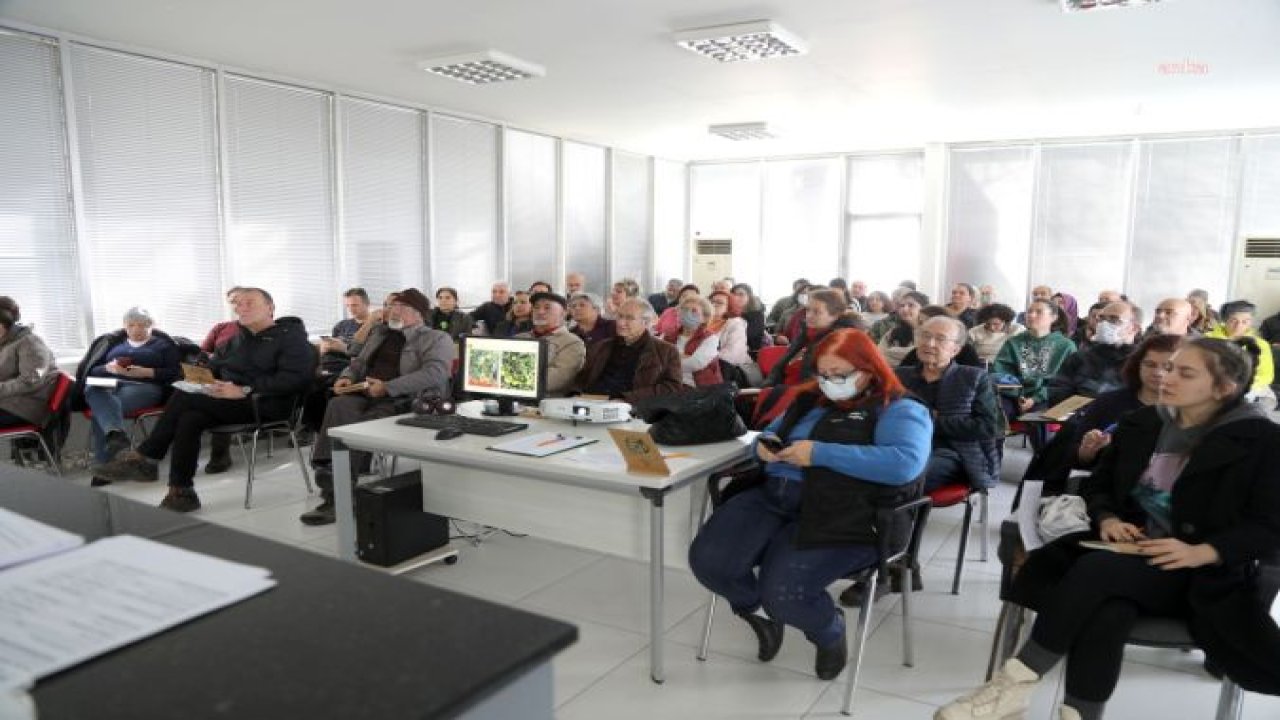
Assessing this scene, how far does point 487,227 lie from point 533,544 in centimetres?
578

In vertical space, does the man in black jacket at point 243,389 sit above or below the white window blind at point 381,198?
below

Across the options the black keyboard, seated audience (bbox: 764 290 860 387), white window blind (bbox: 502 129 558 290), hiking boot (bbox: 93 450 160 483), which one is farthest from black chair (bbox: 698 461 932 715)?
white window blind (bbox: 502 129 558 290)

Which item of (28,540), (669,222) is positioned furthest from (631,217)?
(28,540)

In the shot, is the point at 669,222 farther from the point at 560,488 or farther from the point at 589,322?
the point at 560,488

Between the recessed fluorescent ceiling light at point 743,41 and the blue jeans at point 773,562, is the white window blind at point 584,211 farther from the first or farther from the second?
the blue jeans at point 773,562

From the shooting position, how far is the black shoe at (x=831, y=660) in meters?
2.80

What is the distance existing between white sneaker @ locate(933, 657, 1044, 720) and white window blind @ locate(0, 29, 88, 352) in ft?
20.5

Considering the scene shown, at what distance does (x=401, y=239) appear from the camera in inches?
326

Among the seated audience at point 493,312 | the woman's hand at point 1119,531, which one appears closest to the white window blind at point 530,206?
the seated audience at point 493,312

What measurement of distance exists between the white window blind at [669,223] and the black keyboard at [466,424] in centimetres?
875

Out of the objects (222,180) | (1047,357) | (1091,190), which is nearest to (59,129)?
(222,180)

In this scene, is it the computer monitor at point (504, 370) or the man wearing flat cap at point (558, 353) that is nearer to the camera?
the computer monitor at point (504, 370)

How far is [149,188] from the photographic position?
6211mm

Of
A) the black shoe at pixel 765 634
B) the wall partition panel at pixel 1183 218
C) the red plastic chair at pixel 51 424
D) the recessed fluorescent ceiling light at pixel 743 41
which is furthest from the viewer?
the wall partition panel at pixel 1183 218
